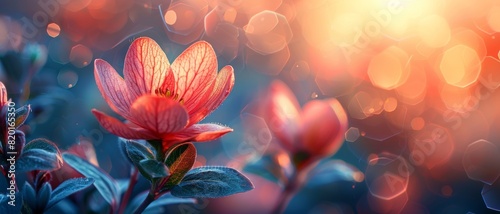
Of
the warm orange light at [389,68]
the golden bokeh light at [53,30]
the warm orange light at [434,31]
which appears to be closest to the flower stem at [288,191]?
the golden bokeh light at [53,30]

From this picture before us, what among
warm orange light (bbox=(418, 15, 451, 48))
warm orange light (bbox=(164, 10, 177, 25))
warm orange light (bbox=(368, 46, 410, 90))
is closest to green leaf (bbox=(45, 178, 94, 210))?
warm orange light (bbox=(164, 10, 177, 25))

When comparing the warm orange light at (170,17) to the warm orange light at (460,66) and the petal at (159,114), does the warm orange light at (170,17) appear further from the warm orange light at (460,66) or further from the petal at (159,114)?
the petal at (159,114)

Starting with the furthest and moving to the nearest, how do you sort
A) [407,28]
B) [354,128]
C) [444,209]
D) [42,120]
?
[407,28] → [354,128] → [444,209] → [42,120]

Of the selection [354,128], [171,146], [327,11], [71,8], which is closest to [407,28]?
[327,11]

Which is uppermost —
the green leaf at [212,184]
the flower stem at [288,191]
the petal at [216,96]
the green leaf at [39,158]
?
the green leaf at [39,158]

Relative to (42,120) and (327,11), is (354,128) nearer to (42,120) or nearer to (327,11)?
(327,11)

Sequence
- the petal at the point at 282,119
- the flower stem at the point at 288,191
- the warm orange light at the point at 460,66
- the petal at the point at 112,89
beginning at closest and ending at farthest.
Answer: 1. the petal at the point at 112,89
2. the flower stem at the point at 288,191
3. the petal at the point at 282,119
4. the warm orange light at the point at 460,66

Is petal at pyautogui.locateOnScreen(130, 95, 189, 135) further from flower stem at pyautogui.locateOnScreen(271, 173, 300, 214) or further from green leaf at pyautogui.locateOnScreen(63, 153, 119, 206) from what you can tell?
flower stem at pyautogui.locateOnScreen(271, 173, 300, 214)
